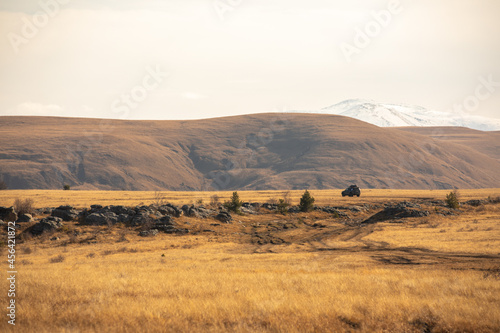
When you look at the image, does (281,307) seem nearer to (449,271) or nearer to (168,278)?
(168,278)

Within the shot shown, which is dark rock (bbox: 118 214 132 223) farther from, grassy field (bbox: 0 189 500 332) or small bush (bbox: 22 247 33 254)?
small bush (bbox: 22 247 33 254)

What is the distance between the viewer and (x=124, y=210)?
44656 millimetres

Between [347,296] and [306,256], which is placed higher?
[347,296]

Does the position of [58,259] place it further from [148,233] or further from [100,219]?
[100,219]

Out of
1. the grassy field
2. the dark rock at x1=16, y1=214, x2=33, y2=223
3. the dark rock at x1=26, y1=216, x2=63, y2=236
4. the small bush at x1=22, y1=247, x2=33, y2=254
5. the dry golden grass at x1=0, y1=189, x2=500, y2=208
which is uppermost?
the grassy field

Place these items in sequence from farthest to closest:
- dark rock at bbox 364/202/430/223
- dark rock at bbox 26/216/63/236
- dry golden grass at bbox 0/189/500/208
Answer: dry golden grass at bbox 0/189/500/208
dark rock at bbox 364/202/430/223
dark rock at bbox 26/216/63/236

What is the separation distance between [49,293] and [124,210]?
30666 millimetres

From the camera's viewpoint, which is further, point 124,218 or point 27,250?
point 124,218

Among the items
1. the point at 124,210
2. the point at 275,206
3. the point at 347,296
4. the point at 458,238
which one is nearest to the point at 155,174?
the point at 275,206

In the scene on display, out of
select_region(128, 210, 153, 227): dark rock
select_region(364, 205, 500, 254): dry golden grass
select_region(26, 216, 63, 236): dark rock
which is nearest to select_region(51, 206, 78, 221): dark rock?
select_region(26, 216, 63, 236): dark rock

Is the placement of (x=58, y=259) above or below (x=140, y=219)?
below

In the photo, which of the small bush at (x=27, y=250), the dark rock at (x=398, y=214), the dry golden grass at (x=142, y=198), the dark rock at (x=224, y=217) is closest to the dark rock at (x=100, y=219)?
the small bush at (x=27, y=250)

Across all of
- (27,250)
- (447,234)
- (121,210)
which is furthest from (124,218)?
(447,234)

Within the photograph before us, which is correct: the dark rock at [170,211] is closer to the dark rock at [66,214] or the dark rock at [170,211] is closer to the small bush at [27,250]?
the dark rock at [66,214]
